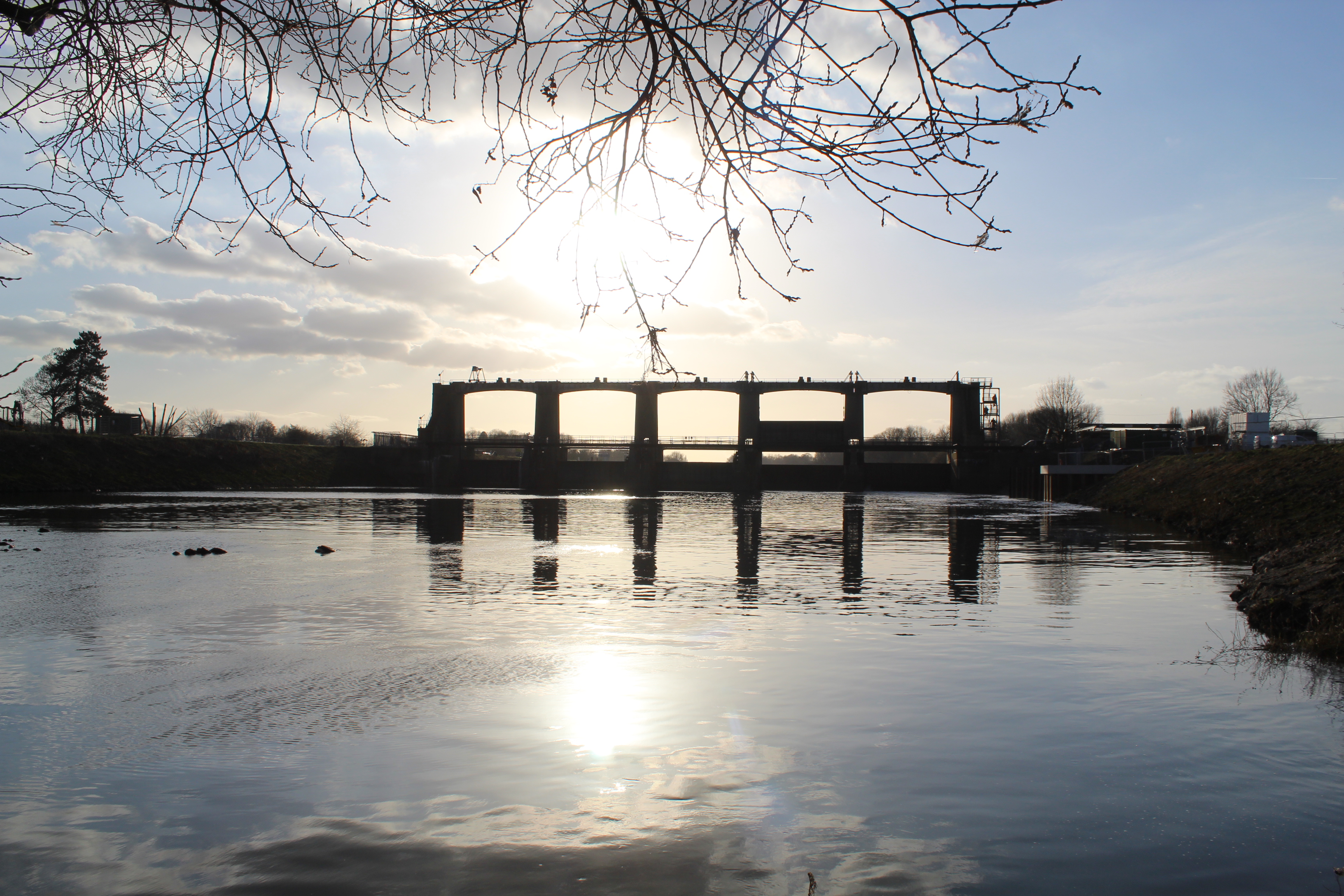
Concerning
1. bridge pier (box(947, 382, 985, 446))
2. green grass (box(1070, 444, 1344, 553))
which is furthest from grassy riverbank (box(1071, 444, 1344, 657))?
bridge pier (box(947, 382, 985, 446))

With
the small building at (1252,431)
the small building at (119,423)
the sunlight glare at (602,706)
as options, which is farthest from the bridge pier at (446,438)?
the sunlight glare at (602,706)

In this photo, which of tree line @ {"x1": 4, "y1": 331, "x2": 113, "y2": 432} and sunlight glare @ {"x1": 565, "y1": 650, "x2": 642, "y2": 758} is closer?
sunlight glare @ {"x1": 565, "y1": 650, "x2": 642, "y2": 758}

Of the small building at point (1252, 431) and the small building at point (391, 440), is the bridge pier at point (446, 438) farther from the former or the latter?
the small building at point (1252, 431)

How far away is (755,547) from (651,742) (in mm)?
17557

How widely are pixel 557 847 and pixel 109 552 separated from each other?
20521mm

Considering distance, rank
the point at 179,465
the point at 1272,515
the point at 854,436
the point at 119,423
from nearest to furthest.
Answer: the point at 1272,515 → the point at 179,465 → the point at 854,436 → the point at 119,423

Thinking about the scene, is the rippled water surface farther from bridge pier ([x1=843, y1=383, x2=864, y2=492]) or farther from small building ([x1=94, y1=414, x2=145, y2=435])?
small building ([x1=94, y1=414, x2=145, y2=435])

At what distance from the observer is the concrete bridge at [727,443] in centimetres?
7525

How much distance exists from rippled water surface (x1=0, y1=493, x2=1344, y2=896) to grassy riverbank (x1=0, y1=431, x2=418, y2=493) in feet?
175

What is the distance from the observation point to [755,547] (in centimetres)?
2422

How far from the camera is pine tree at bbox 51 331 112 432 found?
9006cm

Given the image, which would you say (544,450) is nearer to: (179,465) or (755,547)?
(179,465)

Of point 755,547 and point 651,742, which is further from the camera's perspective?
point 755,547

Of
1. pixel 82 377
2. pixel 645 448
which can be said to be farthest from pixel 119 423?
pixel 645 448
